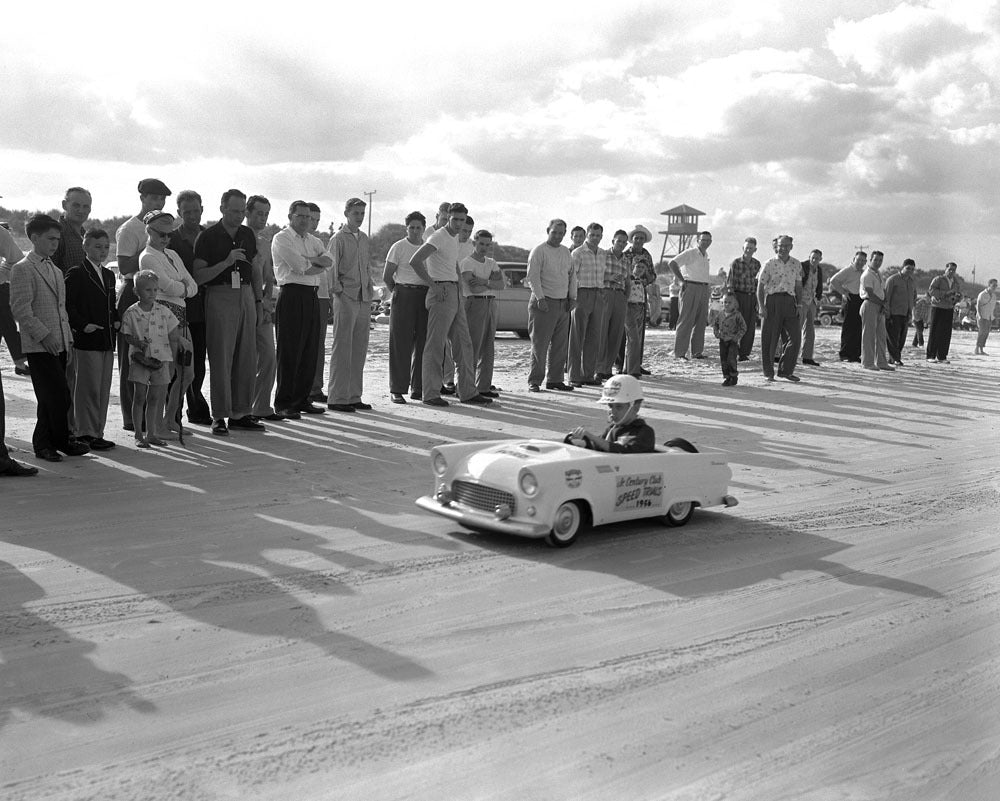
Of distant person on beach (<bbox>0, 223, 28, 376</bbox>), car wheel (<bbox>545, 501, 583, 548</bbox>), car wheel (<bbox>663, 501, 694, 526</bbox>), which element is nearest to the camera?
car wheel (<bbox>545, 501, 583, 548</bbox>)

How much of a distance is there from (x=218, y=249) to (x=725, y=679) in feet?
24.2

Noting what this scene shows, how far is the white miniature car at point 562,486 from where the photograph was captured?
6.78 m

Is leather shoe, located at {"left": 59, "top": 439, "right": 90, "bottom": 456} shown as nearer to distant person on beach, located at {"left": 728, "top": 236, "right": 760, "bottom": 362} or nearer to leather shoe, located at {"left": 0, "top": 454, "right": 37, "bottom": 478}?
leather shoe, located at {"left": 0, "top": 454, "right": 37, "bottom": 478}

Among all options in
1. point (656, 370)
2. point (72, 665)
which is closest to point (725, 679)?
point (72, 665)

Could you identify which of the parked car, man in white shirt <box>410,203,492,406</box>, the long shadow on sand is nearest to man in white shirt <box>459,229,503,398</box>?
man in white shirt <box>410,203,492,406</box>

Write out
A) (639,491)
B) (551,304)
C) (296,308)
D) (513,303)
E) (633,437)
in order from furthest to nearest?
(513,303), (551,304), (296,308), (633,437), (639,491)

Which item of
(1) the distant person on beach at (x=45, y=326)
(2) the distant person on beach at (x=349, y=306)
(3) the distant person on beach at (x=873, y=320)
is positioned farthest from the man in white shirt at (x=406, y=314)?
(3) the distant person on beach at (x=873, y=320)

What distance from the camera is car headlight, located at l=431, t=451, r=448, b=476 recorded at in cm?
746

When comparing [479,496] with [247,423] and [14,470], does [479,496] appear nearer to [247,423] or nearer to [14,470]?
→ [14,470]


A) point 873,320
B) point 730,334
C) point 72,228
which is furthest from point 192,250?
point 873,320

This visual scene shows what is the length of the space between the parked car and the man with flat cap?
53.0 ft

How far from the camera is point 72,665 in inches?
185

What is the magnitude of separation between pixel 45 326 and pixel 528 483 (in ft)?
14.2

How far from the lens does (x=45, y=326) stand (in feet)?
28.7
